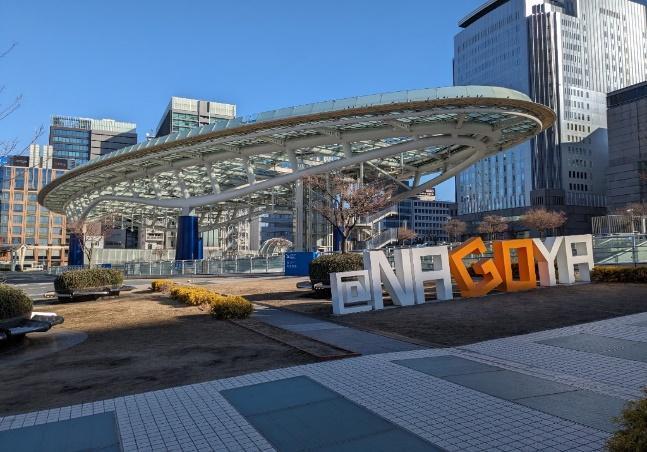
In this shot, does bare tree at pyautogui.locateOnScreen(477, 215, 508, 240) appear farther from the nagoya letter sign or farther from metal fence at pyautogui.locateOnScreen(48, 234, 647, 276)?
the nagoya letter sign

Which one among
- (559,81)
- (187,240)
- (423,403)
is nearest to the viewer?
(423,403)

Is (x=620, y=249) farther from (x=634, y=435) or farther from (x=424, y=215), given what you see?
(x=424, y=215)

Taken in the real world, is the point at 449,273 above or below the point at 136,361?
above

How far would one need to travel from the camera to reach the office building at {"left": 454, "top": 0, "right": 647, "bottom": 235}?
398 feet

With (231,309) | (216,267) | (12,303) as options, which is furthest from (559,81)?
(12,303)

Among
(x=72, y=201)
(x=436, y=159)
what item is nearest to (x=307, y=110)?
(x=436, y=159)

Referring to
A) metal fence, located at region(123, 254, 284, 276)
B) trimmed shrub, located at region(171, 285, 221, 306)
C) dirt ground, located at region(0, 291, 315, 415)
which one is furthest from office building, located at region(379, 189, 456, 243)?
dirt ground, located at region(0, 291, 315, 415)

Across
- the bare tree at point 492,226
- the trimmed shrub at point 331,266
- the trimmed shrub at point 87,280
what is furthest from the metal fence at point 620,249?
the bare tree at point 492,226

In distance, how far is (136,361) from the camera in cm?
909

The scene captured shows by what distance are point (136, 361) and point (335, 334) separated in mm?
4419

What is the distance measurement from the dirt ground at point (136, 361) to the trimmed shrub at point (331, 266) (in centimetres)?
544

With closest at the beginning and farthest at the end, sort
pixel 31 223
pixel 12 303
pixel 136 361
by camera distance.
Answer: pixel 136 361 → pixel 12 303 → pixel 31 223

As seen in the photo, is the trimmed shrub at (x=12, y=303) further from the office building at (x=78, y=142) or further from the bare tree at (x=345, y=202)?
the office building at (x=78, y=142)

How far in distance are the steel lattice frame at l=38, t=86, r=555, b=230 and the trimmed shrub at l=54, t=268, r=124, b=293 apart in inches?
720
